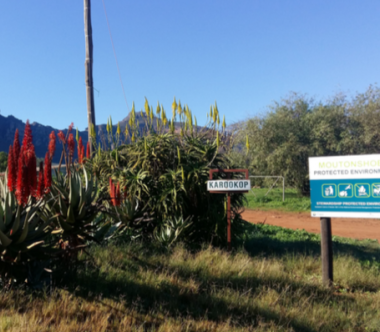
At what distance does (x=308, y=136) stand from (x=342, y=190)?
17.8 m

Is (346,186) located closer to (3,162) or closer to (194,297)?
(194,297)

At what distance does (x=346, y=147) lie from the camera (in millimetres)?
21734

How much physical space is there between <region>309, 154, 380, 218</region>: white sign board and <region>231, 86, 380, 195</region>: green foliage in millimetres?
15489

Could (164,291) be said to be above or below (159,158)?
below

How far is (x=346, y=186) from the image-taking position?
5.50 meters

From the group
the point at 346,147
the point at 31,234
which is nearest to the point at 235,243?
the point at 31,234

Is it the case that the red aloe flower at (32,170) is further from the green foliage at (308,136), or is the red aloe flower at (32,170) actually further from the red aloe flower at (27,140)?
Result: the green foliage at (308,136)

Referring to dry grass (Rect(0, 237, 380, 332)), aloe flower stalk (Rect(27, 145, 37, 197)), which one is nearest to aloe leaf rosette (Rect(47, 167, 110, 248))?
dry grass (Rect(0, 237, 380, 332))

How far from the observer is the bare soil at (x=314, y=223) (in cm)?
1215

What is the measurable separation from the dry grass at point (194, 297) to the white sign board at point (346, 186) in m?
1.14

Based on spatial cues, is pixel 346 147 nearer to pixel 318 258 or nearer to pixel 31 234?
pixel 318 258

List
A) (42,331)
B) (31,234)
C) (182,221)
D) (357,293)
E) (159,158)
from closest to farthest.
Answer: (42,331)
(31,234)
(357,293)
(182,221)
(159,158)

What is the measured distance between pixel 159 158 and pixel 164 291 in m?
3.42

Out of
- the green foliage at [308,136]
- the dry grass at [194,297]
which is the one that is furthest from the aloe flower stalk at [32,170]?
the green foliage at [308,136]
